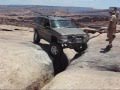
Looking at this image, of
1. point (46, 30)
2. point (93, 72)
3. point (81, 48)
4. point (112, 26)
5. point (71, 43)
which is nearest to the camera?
point (93, 72)

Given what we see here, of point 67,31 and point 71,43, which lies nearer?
point 71,43

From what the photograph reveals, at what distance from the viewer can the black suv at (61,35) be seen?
20234mm

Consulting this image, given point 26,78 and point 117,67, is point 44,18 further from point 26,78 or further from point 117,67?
point 26,78

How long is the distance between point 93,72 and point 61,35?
4.68 m

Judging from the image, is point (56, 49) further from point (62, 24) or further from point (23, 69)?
point (23, 69)

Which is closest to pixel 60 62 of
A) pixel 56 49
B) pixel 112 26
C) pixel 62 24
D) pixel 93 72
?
pixel 56 49

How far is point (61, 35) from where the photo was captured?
20.0m

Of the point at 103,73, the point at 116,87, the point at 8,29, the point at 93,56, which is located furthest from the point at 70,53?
the point at 8,29

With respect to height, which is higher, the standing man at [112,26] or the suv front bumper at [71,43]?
the standing man at [112,26]

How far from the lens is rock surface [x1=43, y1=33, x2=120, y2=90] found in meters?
13.8

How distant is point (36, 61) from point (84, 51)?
16.0 ft

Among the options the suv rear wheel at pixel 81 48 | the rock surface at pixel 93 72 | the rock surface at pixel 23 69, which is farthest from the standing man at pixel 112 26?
the rock surface at pixel 23 69

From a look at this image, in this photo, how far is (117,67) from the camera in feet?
56.0

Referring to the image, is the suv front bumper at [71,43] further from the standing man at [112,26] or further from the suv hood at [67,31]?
the standing man at [112,26]
